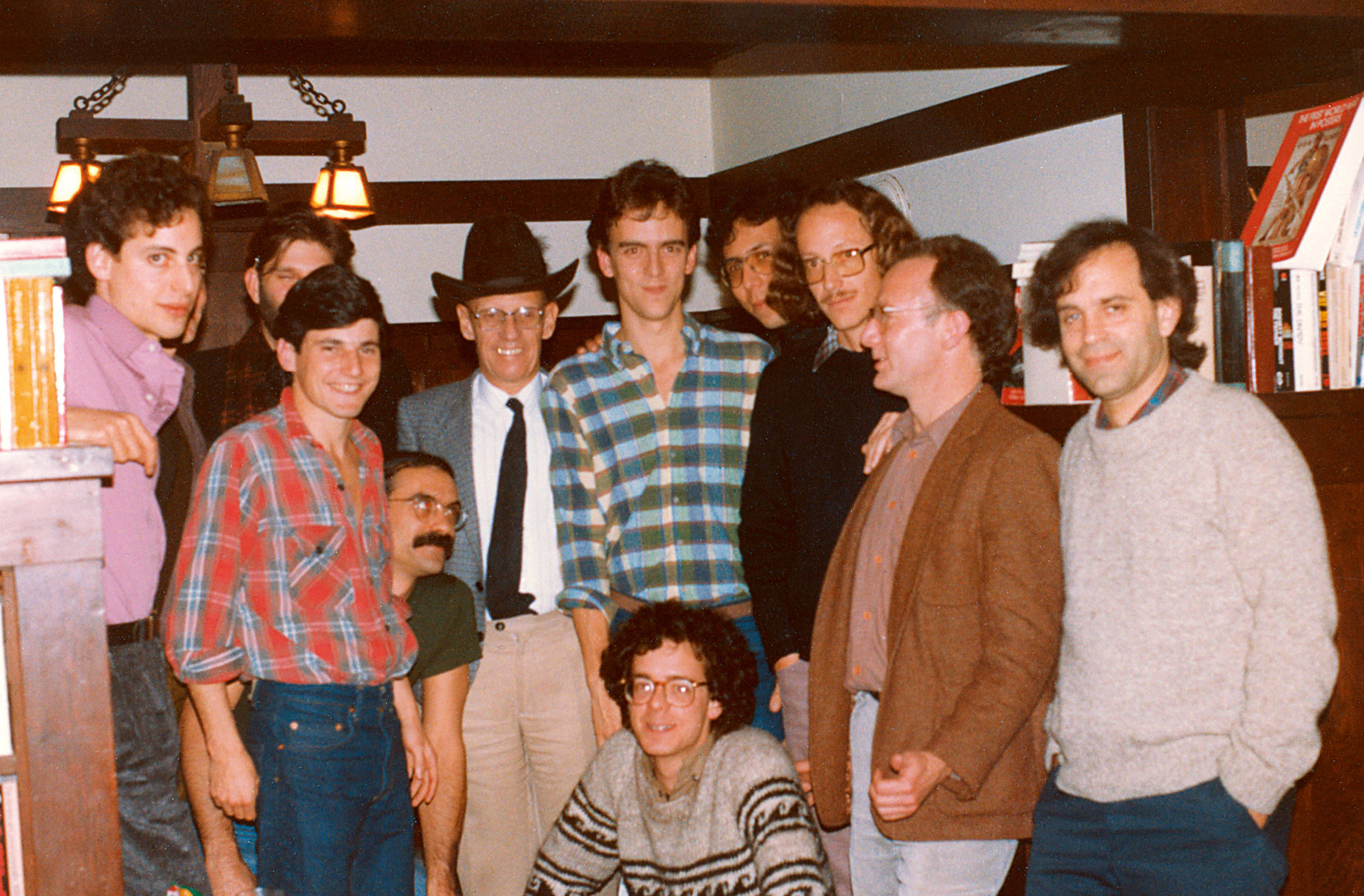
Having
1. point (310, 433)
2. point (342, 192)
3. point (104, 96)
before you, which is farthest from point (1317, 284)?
point (104, 96)

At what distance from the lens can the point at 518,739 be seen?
2.86m

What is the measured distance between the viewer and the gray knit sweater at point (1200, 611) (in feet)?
5.78

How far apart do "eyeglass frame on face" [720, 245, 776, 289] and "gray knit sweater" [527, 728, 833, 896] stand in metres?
1.16

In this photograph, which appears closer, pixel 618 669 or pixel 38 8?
pixel 38 8

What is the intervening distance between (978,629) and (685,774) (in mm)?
761

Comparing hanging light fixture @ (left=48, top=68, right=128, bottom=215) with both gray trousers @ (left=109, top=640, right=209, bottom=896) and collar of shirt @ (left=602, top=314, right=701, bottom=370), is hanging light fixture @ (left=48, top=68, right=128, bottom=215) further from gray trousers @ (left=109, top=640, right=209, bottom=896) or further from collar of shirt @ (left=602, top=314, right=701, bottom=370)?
gray trousers @ (left=109, top=640, right=209, bottom=896)

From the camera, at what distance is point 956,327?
220 cm

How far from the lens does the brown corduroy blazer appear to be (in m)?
1.99

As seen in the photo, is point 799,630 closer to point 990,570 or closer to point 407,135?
point 990,570

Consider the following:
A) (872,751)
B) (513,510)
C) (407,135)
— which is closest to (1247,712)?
(872,751)

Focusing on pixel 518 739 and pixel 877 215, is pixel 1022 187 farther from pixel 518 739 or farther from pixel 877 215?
pixel 518 739

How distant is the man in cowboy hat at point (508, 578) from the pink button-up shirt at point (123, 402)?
2.33 feet

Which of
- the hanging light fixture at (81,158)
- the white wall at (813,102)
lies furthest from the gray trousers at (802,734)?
the hanging light fixture at (81,158)

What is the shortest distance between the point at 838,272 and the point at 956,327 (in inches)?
17.0
